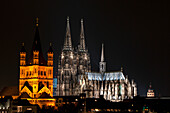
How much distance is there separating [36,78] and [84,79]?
49.9 m

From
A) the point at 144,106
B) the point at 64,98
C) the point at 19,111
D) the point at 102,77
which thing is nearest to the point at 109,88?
the point at 102,77

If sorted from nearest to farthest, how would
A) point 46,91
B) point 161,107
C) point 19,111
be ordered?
point 19,111 < point 46,91 < point 161,107

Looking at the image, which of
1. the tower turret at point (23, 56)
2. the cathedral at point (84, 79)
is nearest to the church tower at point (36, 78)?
the tower turret at point (23, 56)

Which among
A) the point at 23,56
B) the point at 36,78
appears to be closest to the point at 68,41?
the point at 23,56

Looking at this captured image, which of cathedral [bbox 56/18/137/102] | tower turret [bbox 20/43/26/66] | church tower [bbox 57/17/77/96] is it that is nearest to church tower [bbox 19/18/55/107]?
tower turret [bbox 20/43/26/66]

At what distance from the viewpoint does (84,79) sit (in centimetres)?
16775

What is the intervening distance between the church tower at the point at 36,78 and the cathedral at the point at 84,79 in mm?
41960

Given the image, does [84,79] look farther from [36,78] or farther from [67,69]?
[36,78]

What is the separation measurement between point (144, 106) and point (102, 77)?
52027 millimetres

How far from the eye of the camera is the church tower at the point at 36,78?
119m

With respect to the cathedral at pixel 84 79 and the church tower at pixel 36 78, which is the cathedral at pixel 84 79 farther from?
the church tower at pixel 36 78

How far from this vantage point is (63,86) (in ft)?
556

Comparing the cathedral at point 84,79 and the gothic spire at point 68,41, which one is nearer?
the cathedral at point 84,79

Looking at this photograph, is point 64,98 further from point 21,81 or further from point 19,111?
point 19,111
